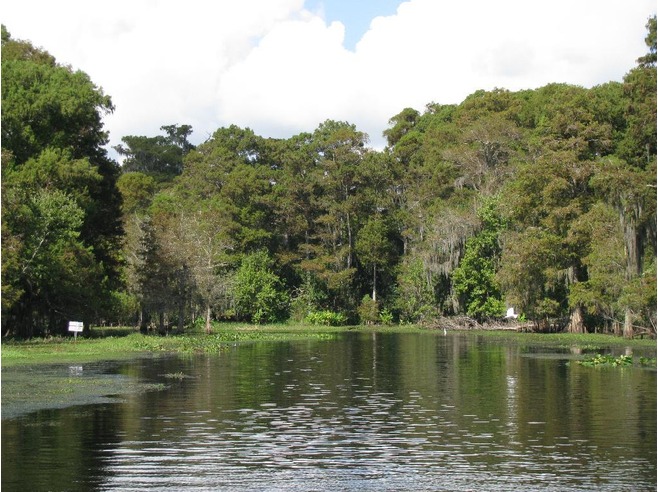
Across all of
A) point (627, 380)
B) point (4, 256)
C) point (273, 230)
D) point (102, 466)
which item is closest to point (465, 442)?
point (102, 466)

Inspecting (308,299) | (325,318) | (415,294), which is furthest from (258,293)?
(415,294)

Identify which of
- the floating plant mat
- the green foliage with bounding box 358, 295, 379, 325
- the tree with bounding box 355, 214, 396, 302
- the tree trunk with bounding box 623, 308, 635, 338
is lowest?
the floating plant mat

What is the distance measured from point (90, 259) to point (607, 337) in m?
30.6

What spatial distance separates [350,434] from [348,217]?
69.1 meters

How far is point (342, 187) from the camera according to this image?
91.1m

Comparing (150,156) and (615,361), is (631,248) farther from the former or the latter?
(150,156)

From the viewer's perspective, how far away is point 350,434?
71.2 ft

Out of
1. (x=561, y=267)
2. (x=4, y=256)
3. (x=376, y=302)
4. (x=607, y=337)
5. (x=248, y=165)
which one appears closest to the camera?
(x=4, y=256)

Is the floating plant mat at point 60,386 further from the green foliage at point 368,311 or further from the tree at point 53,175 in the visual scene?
the green foliage at point 368,311

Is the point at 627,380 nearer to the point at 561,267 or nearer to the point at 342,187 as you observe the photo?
the point at 561,267

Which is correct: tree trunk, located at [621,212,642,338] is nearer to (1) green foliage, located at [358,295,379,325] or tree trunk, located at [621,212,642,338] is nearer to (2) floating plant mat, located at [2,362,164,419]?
(2) floating plant mat, located at [2,362,164,419]

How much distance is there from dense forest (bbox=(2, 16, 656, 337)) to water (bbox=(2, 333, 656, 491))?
18.6 metres

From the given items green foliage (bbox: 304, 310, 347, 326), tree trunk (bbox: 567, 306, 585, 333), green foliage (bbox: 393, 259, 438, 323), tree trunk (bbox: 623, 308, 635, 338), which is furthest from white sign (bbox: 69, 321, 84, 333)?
green foliage (bbox: 304, 310, 347, 326)

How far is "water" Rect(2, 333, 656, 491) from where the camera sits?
16.8 meters
